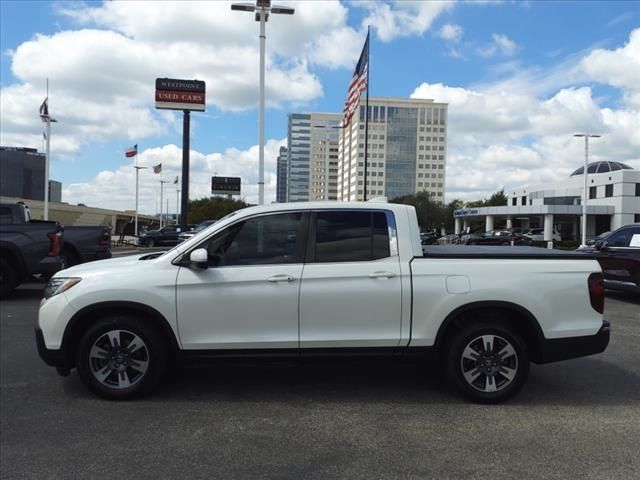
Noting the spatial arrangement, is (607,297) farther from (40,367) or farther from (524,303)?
(40,367)

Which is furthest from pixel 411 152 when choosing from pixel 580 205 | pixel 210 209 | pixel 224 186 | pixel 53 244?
pixel 53 244

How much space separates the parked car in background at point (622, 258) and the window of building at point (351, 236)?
865 cm

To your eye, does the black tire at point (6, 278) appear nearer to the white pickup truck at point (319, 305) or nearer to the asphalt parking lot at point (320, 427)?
the asphalt parking lot at point (320, 427)

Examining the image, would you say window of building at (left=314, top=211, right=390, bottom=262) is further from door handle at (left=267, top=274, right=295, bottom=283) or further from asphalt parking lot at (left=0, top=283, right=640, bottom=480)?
asphalt parking lot at (left=0, top=283, right=640, bottom=480)

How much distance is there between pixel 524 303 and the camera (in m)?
4.66

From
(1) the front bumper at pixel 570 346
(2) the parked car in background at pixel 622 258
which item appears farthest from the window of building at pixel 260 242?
(2) the parked car in background at pixel 622 258

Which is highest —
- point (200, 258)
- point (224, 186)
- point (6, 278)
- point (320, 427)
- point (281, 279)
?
point (224, 186)

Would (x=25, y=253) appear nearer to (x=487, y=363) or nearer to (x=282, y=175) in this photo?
(x=487, y=363)

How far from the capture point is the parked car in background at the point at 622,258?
11.0m

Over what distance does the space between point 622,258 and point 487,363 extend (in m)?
8.32

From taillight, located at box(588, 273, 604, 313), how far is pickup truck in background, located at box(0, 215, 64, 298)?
31.9ft

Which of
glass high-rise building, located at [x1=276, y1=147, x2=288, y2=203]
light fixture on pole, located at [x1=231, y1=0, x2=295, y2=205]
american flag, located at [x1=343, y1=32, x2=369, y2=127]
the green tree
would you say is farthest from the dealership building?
Result: light fixture on pole, located at [x1=231, y1=0, x2=295, y2=205]

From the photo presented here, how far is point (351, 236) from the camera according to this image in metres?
4.79

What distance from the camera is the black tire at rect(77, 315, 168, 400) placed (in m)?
4.67
